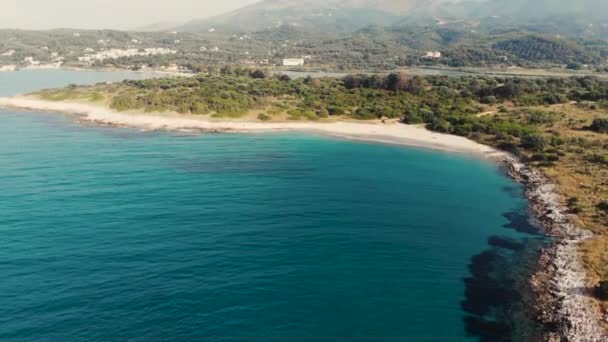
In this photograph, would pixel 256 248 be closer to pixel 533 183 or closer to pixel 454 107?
pixel 533 183

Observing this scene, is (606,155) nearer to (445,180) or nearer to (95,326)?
(445,180)

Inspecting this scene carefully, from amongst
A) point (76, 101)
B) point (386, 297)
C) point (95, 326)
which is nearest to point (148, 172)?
point (95, 326)

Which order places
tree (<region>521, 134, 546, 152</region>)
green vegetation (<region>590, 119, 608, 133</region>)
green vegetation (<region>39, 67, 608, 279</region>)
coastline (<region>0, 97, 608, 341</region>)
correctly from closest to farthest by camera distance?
coastline (<region>0, 97, 608, 341</region>) → green vegetation (<region>39, 67, 608, 279</region>) → tree (<region>521, 134, 546, 152</region>) → green vegetation (<region>590, 119, 608, 133</region>)

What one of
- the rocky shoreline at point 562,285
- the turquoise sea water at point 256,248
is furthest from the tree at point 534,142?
the rocky shoreline at point 562,285

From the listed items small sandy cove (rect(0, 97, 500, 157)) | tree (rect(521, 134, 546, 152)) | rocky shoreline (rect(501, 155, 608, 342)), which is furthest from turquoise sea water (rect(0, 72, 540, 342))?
tree (rect(521, 134, 546, 152))

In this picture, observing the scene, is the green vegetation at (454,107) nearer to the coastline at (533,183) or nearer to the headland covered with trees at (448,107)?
the headland covered with trees at (448,107)

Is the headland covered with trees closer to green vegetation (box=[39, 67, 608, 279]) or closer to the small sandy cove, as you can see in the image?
green vegetation (box=[39, 67, 608, 279])

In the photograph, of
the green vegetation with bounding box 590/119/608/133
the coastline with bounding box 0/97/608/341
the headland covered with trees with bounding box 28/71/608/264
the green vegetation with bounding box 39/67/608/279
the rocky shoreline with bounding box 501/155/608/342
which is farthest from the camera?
the green vegetation with bounding box 590/119/608/133
